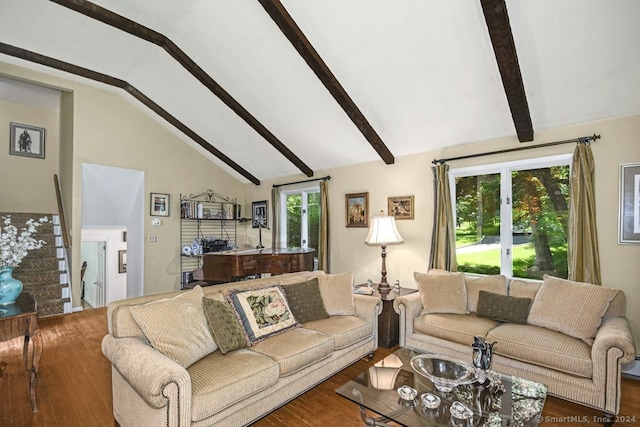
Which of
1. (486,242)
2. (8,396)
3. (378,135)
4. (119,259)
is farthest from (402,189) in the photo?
(119,259)

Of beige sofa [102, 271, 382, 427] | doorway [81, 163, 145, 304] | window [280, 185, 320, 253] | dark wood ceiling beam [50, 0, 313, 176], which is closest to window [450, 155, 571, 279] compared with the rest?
beige sofa [102, 271, 382, 427]

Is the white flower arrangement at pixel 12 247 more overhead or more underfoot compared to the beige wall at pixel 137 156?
more underfoot

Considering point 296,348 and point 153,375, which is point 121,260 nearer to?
point 296,348

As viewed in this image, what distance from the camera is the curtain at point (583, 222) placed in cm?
320

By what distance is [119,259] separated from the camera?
7.21 metres

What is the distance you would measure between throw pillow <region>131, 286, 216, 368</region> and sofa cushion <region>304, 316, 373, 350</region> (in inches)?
39.1

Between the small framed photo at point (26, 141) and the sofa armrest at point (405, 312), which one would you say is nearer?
the sofa armrest at point (405, 312)

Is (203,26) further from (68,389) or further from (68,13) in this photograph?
(68,389)

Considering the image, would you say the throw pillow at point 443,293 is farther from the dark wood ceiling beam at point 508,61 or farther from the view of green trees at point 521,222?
the dark wood ceiling beam at point 508,61

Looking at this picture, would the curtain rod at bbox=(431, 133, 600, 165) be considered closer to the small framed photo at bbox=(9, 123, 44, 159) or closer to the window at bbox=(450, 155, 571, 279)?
the window at bbox=(450, 155, 571, 279)

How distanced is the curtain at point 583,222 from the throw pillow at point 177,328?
12.0 ft

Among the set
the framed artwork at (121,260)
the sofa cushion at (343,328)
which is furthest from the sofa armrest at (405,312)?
the framed artwork at (121,260)

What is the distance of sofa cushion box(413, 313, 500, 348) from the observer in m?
2.95

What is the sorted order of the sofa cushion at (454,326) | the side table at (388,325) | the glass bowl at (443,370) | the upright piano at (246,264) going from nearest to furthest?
1. the glass bowl at (443,370)
2. the sofa cushion at (454,326)
3. the side table at (388,325)
4. the upright piano at (246,264)
